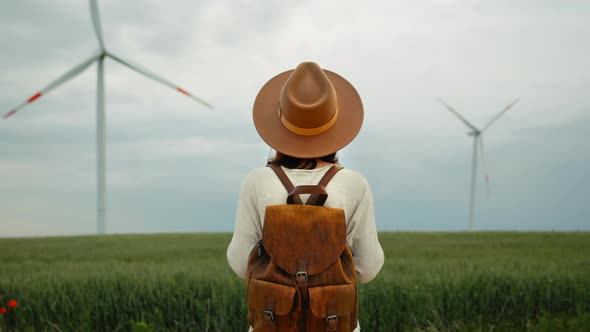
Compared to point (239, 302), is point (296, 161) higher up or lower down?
higher up

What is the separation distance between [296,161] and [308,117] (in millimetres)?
281

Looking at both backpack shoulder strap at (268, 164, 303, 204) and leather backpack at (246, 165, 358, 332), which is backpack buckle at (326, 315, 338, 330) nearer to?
leather backpack at (246, 165, 358, 332)

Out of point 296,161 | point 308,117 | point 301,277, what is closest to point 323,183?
point 296,161

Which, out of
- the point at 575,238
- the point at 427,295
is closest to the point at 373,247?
the point at 427,295

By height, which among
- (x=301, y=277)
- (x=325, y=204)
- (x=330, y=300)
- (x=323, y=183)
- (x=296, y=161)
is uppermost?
(x=296, y=161)

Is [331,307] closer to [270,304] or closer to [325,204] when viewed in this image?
[270,304]

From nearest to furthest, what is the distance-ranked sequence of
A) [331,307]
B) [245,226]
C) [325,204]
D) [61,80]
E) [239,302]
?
[331,307] < [325,204] < [245,226] < [239,302] < [61,80]

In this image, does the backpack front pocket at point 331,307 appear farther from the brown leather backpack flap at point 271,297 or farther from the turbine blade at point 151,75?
the turbine blade at point 151,75

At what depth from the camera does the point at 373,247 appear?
10.6 ft

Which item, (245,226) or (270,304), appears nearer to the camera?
(270,304)

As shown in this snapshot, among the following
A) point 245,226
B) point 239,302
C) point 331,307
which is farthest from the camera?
point 239,302

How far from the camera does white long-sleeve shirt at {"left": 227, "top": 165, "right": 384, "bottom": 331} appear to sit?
121 inches

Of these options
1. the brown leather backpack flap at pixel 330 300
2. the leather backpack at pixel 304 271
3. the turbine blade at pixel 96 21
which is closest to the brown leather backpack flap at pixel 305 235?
the leather backpack at pixel 304 271

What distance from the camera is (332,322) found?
2.94m
